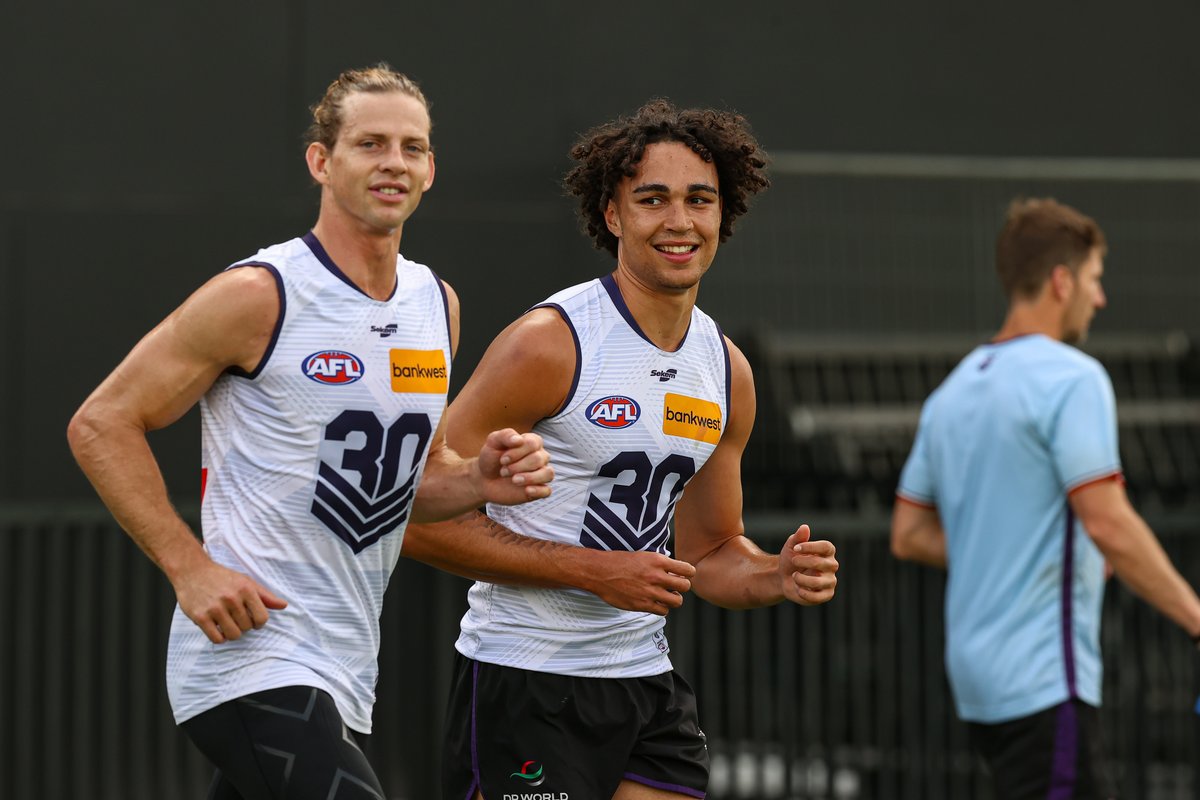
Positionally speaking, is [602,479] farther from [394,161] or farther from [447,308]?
[394,161]

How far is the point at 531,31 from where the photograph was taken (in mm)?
10336

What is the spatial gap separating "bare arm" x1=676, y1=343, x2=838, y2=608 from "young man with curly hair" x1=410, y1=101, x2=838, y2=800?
14mm

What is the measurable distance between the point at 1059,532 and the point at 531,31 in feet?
18.3

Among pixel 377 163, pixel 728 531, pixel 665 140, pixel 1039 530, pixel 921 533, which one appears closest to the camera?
pixel 377 163

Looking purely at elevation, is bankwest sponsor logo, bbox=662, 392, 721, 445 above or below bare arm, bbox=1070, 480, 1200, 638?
above

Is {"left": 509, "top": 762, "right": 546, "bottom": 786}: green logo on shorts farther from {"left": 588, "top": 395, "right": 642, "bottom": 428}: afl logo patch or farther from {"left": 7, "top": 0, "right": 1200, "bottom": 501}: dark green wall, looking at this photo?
{"left": 7, "top": 0, "right": 1200, "bottom": 501}: dark green wall

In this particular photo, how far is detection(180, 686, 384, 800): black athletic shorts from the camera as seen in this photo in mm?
4094

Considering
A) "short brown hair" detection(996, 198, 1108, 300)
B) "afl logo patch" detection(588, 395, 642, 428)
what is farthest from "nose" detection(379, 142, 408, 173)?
"short brown hair" detection(996, 198, 1108, 300)

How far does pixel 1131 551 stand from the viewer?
5438mm

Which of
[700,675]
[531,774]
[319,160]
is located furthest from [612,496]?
[700,675]

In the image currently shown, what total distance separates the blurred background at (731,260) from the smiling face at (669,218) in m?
3.18

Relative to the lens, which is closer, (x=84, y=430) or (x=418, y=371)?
(x=84, y=430)

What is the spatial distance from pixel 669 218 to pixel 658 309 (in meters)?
0.23

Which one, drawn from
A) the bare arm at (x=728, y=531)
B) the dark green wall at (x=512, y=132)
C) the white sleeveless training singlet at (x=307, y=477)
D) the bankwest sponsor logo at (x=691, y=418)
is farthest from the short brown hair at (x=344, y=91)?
the dark green wall at (x=512, y=132)
